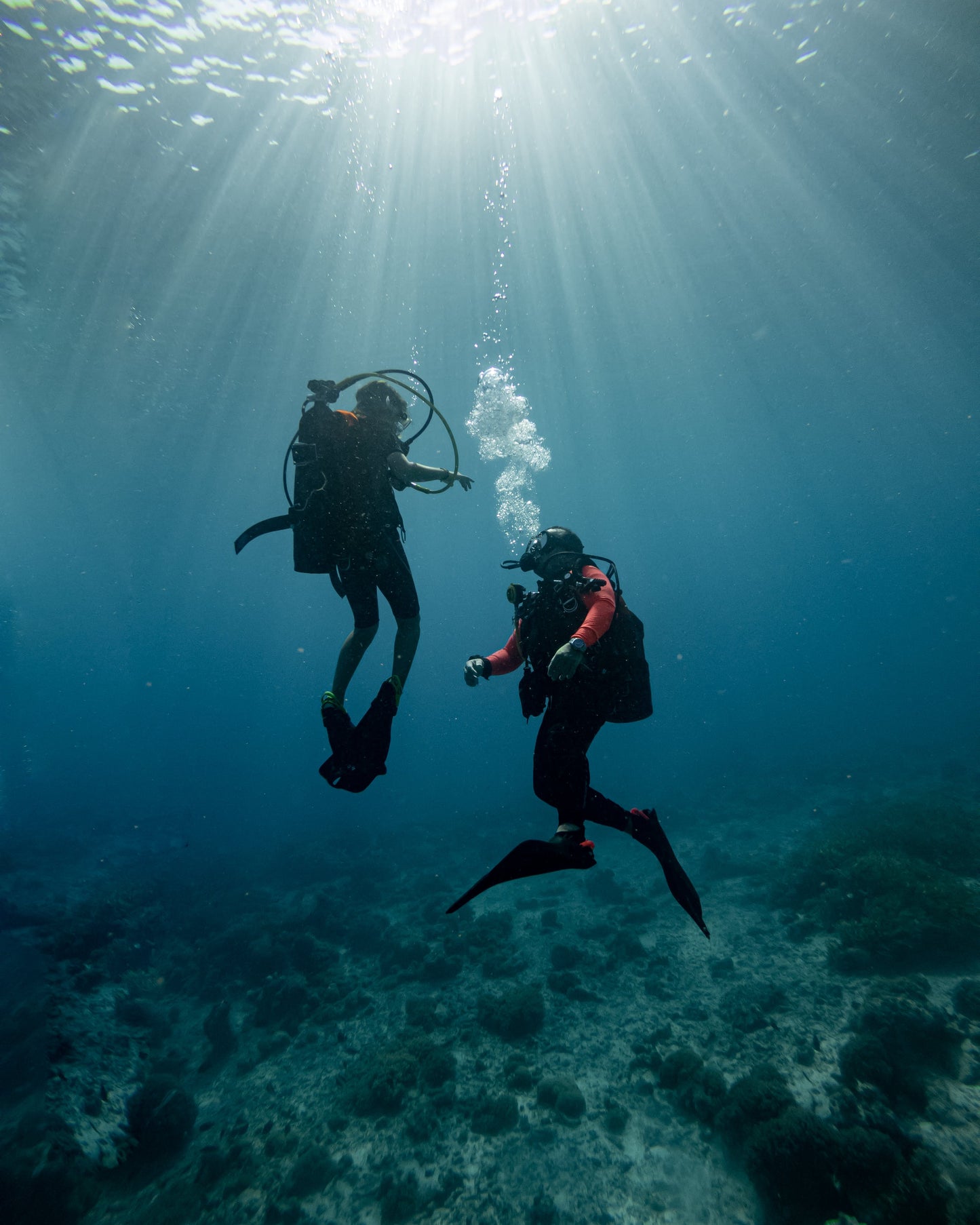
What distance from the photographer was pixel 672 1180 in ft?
19.1

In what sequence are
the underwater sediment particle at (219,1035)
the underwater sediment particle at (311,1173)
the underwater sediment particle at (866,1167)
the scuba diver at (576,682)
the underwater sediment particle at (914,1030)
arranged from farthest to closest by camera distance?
the underwater sediment particle at (219,1035) → the underwater sediment particle at (914,1030) → the underwater sediment particle at (311,1173) → the underwater sediment particle at (866,1167) → the scuba diver at (576,682)

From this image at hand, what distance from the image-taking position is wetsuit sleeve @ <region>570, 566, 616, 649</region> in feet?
9.78

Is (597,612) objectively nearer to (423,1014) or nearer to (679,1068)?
(679,1068)

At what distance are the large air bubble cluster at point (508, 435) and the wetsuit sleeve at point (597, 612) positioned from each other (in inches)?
570

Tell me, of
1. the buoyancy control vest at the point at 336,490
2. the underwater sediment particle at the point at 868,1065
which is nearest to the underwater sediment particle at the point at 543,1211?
the underwater sediment particle at the point at 868,1065

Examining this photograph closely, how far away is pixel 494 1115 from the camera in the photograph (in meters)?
6.93

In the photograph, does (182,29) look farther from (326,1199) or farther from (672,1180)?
(672,1180)

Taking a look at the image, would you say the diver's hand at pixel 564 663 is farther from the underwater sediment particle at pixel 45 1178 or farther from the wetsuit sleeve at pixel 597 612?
the underwater sediment particle at pixel 45 1178

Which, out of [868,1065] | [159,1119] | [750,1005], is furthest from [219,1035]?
[868,1065]

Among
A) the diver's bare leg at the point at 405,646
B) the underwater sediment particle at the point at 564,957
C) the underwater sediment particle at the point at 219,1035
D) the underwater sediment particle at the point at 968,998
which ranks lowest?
the underwater sediment particle at the point at 968,998

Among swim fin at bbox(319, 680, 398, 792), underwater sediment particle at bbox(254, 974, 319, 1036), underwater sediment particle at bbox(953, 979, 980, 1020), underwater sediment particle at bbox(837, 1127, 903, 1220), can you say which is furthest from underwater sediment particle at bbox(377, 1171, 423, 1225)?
underwater sediment particle at bbox(953, 979, 980, 1020)

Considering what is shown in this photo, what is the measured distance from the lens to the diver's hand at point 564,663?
9.14ft

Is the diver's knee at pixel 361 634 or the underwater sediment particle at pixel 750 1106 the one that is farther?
the underwater sediment particle at pixel 750 1106

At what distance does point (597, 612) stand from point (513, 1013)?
30.3ft
